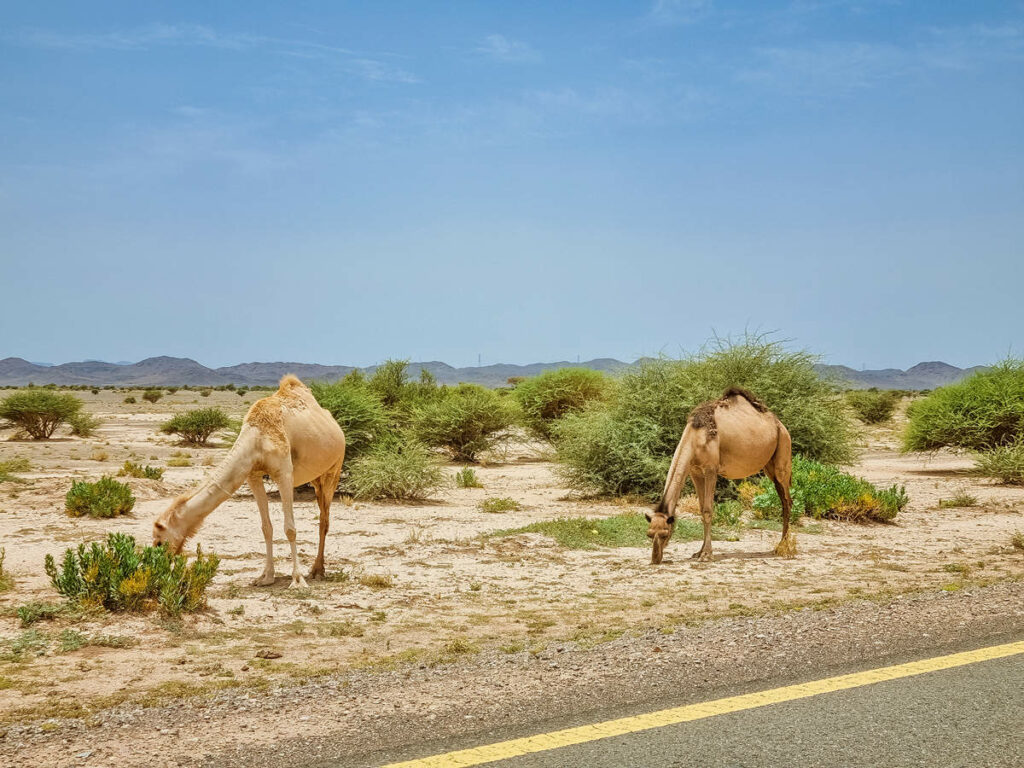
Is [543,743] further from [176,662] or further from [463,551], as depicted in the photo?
[463,551]

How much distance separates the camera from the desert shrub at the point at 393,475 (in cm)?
2000

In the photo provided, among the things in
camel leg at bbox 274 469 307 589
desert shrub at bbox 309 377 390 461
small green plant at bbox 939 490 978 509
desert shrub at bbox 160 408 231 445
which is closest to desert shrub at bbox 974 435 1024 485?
small green plant at bbox 939 490 978 509

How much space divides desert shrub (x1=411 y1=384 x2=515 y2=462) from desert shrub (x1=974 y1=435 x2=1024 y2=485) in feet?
50.5

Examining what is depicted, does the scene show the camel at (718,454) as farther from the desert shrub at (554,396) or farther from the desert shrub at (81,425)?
the desert shrub at (81,425)

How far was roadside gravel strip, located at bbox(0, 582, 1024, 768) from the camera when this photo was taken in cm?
469

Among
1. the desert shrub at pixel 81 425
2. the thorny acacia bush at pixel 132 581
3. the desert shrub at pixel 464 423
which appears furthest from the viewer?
the desert shrub at pixel 81 425

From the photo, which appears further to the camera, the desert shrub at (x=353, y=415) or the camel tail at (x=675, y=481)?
the desert shrub at (x=353, y=415)

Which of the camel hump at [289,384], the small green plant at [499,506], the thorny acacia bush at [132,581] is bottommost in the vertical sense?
the small green plant at [499,506]

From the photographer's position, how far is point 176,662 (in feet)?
22.7

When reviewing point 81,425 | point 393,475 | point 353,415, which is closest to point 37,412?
point 81,425

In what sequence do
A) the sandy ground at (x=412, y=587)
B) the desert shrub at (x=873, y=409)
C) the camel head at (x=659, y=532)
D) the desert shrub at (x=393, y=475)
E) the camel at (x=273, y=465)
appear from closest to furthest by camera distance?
the sandy ground at (x=412, y=587) → the camel at (x=273, y=465) → the camel head at (x=659, y=532) → the desert shrub at (x=393, y=475) → the desert shrub at (x=873, y=409)

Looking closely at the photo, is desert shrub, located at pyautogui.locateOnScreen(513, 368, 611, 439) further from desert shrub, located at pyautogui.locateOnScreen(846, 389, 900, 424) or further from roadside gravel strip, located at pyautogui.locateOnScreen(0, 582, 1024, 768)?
roadside gravel strip, located at pyautogui.locateOnScreen(0, 582, 1024, 768)

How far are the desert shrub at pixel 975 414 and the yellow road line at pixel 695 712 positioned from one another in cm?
2089

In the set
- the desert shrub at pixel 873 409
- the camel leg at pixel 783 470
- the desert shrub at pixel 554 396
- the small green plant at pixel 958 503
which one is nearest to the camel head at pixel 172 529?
the camel leg at pixel 783 470
